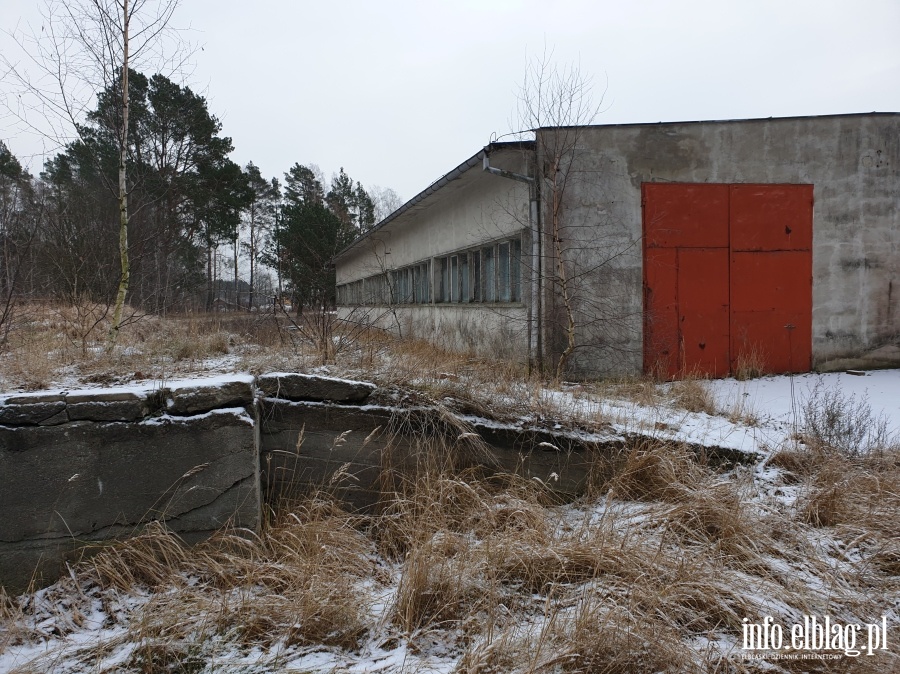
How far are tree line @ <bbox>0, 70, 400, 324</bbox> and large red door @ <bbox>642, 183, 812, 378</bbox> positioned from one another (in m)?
5.21

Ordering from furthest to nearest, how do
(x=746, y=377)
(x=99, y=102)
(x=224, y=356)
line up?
(x=746, y=377) < (x=99, y=102) < (x=224, y=356)

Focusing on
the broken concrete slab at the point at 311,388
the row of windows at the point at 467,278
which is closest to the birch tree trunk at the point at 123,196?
the row of windows at the point at 467,278

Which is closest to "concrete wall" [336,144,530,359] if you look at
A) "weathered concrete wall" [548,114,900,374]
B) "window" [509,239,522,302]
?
"window" [509,239,522,302]

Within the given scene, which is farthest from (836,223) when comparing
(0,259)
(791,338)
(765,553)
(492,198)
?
(0,259)

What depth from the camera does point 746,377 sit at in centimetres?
848

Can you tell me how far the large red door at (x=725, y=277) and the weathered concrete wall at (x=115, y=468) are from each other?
22.2 feet

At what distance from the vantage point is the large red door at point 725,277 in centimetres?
854

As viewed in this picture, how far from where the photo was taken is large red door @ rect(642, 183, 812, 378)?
8.54 m

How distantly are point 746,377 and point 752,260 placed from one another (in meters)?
1.95

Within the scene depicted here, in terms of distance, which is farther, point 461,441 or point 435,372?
point 435,372

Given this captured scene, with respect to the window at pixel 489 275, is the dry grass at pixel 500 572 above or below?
below

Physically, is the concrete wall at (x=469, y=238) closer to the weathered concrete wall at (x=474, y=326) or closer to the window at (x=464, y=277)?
the weathered concrete wall at (x=474, y=326)

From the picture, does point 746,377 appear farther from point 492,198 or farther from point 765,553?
point 765,553

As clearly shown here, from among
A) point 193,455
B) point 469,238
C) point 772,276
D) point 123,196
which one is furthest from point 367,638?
point 469,238
